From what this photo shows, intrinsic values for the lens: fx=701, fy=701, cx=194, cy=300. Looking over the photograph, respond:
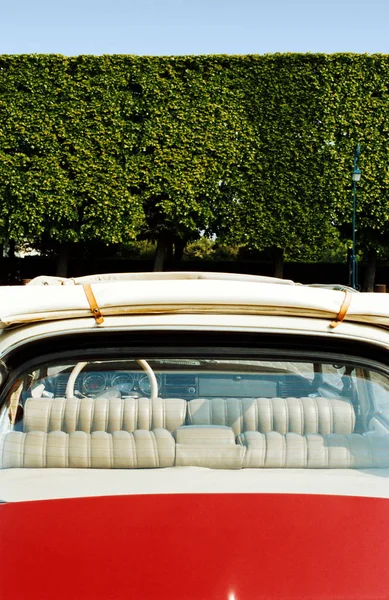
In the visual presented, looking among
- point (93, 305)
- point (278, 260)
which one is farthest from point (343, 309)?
point (278, 260)

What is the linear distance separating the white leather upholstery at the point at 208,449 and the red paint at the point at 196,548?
9.8 inches

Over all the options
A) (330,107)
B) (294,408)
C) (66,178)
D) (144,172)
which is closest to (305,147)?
(330,107)

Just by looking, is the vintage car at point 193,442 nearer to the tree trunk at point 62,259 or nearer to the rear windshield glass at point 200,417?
the rear windshield glass at point 200,417

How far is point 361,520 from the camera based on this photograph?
57.9 inches

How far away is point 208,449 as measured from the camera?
182 cm

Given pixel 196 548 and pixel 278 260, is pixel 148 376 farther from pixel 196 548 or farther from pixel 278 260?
pixel 278 260

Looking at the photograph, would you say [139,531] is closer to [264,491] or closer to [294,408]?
[264,491]

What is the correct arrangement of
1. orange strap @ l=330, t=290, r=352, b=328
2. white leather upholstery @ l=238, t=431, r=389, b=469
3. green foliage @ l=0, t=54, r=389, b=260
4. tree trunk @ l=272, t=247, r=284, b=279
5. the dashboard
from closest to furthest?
1. orange strap @ l=330, t=290, r=352, b=328
2. white leather upholstery @ l=238, t=431, r=389, b=469
3. the dashboard
4. green foliage @ l=0, t=54, r=389, b=260
5. tree trunk @ l=272, t=247, r=284, b=279

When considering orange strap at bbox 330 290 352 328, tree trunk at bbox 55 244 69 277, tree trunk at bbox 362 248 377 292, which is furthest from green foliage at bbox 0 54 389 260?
orange strap at bbox 330 290 352 328

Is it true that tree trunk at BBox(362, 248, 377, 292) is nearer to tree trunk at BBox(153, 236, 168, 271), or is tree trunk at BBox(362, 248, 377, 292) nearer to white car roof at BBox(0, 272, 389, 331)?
tree trunk at BBox(153, 236, 168, 271)

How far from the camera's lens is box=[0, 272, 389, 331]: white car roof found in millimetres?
1706

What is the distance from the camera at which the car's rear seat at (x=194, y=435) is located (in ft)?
5.96

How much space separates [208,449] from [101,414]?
1.09 ft

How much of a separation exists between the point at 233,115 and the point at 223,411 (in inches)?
1053
